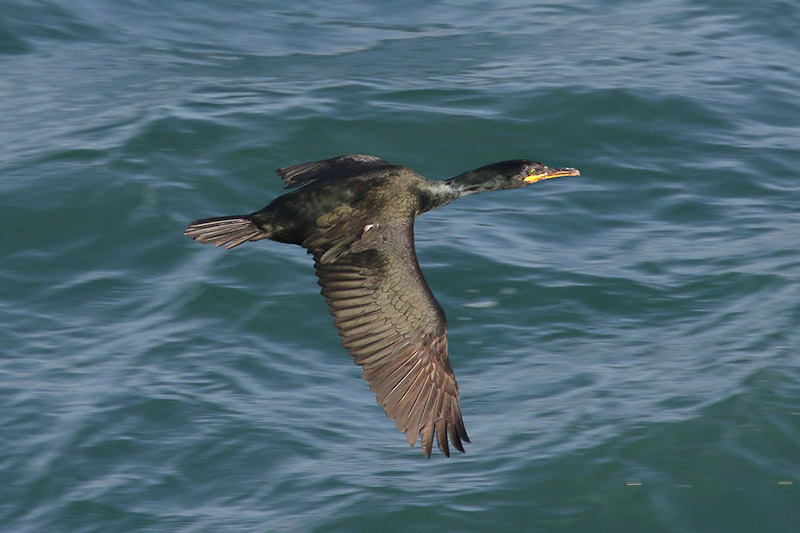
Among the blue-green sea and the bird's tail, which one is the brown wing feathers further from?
the blue-green sea

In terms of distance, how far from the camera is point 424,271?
9109 mm

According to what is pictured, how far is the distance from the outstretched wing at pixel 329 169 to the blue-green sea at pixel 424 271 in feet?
5.20

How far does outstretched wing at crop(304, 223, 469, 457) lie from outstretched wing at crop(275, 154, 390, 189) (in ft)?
2.78

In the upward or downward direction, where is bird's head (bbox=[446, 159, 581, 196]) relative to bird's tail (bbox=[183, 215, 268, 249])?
upward

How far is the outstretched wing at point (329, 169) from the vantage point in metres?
6.68

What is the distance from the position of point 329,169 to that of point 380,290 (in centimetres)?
126

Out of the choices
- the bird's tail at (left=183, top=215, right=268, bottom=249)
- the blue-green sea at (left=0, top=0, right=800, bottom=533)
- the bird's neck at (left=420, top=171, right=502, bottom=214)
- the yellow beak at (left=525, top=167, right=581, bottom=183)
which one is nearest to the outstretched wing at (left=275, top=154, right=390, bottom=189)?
the bird's neck at (left=420, top=171, right=502, bottom=214)

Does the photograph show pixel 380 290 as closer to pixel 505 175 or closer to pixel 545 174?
pixel 505 175

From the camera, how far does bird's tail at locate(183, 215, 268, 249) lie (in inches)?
241

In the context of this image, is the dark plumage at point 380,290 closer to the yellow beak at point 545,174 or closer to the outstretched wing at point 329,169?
the outstretched wing at point 329,169

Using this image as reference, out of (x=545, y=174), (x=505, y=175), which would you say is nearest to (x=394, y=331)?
(x=505, y=175)

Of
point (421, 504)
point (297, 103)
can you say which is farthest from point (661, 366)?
point (297, 103)

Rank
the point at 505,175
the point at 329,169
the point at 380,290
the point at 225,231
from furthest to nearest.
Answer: the point at 329,169
the point at 505,175
the point at 225,231
the point at 380,290

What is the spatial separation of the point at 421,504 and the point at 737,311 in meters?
3.12
